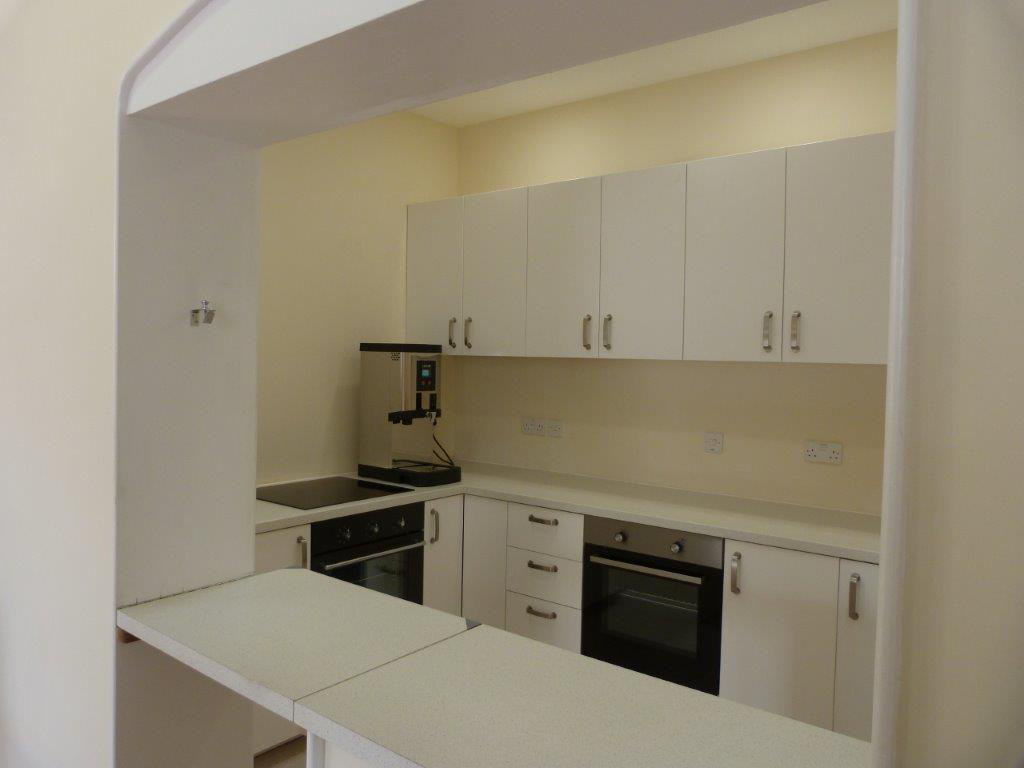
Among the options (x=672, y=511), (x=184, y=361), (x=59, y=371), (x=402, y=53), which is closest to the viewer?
(x=402, y=53)

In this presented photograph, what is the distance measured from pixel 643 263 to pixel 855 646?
63.2 inches

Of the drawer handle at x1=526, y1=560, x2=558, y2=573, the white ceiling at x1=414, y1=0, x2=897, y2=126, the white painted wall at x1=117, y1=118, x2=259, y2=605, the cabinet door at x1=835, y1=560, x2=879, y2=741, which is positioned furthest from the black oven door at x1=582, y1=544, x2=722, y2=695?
the white ceiling at x1=414, y1=0, x2=897, y2=126

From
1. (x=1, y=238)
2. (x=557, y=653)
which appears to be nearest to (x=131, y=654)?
(x=557, y=653)

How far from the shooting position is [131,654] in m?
1.56

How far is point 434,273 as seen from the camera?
12.3ft

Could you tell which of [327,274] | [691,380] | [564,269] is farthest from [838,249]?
[327,274]

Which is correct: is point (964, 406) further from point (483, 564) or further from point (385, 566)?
point (483, 564)

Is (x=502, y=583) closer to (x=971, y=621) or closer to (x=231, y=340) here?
(x=231, y=340)

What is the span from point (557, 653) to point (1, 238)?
71.1 inches

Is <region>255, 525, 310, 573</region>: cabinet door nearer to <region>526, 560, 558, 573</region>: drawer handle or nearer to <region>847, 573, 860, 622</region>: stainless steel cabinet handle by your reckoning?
<region>526, 560, 558, 573</region>: drawer handle

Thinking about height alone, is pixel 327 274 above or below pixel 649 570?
above

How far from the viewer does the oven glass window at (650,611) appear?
107 inches

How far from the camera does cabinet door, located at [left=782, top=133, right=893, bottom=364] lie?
2.50 metres

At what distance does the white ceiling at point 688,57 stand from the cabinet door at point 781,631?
1.74 metres
